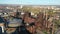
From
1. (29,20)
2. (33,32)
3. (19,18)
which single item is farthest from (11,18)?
(33,32)

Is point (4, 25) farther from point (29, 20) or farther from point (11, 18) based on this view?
point (29, 20)

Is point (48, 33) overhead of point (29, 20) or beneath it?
beneath
